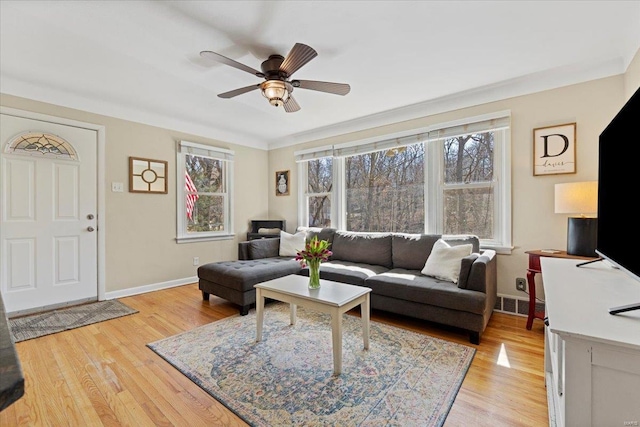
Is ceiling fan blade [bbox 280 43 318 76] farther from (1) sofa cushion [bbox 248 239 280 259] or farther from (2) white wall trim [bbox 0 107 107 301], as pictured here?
(2) white wall trim [bbox 0 107 107 301]

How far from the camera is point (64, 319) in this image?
2.88m

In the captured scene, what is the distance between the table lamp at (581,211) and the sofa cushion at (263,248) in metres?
3.28

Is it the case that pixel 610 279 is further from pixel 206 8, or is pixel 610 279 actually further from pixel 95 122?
pixel 95 122

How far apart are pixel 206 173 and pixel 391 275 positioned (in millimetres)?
3272

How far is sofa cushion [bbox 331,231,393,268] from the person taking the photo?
3564 mm

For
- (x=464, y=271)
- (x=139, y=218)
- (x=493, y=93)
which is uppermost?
(x=493, y=93)

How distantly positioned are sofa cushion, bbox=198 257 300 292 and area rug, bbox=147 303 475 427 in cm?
44

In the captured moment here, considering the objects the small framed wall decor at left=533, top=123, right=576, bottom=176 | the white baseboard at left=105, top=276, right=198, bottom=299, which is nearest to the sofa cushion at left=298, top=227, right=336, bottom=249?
the white baseboard at left=105, top=276, right=198, bottom=299

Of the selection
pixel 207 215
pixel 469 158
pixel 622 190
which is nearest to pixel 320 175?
pixel 207 215

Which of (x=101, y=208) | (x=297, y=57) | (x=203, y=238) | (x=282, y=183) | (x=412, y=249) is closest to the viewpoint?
(x=297, y=57)

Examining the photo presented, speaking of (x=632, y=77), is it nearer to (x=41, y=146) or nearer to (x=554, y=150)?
(x=554, y=150)

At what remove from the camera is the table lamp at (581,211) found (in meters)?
2.29

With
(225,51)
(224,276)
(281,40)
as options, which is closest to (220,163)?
(224,276)

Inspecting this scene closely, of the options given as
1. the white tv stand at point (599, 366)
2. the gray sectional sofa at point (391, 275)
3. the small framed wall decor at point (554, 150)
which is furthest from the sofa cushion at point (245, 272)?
the small framed wall decor at point (554, 150)
